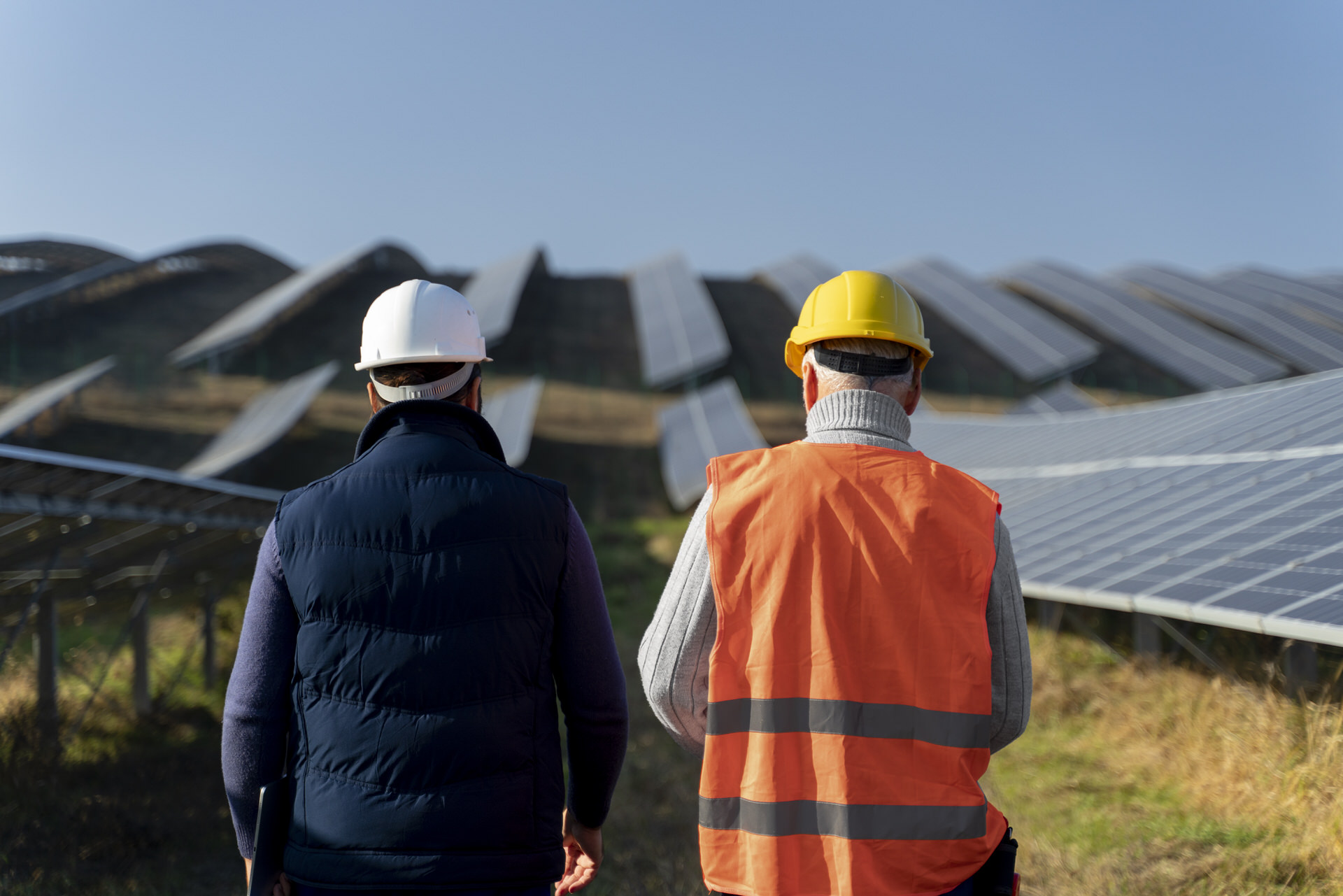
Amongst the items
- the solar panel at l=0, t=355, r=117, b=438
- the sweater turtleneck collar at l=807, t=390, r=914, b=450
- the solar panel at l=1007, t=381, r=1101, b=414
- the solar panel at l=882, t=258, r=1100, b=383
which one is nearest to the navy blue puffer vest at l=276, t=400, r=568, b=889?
the sweater turtleneck collar at l=807, t=390, r=914, b=450

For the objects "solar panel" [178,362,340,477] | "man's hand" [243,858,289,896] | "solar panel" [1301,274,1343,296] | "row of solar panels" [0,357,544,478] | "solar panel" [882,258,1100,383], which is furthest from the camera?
"solar panel" [1301,274,1343,296]

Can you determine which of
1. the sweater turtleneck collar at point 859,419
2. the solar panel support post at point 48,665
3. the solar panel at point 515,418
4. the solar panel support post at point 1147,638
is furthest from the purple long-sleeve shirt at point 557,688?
the solar panel at point 515,418

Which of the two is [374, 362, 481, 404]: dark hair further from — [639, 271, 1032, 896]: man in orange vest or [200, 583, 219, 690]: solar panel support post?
[200, 583, 219, 690]: solar panel support post

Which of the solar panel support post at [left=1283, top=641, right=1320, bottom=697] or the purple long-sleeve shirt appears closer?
the purple long-sleeve shirt

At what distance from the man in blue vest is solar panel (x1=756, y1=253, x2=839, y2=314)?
103 feet

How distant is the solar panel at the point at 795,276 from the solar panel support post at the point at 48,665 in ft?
92.1

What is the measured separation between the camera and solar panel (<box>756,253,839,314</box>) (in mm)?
A: 34594

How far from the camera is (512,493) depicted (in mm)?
2127

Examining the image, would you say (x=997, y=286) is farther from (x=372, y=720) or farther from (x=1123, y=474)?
(x=372, y=720)

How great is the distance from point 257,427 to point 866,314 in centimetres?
1719

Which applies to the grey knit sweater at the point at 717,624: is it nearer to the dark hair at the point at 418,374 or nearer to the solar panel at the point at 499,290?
the dark hair at the point at 418,374

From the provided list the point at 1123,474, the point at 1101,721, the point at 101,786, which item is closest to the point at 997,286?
the point at 1123,474

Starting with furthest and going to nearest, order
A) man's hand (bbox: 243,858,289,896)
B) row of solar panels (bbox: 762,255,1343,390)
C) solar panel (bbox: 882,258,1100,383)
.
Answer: row of solar panels (bbox: 762,255,1343,390)
solar panel (bbox: 882,258,1100,383)
man's hand (bbox: 243,858,289,896)

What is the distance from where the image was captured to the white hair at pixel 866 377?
2375 mm
